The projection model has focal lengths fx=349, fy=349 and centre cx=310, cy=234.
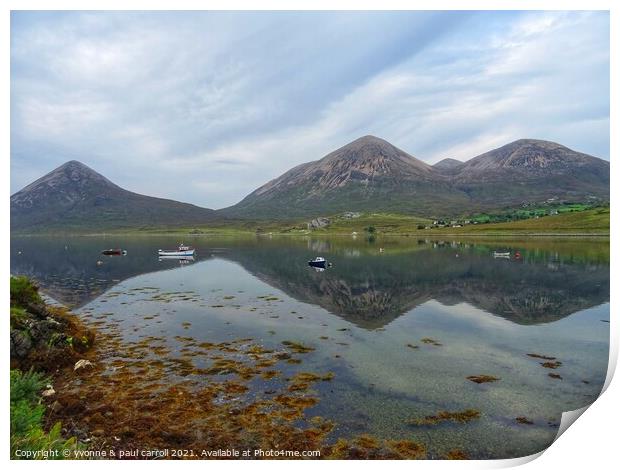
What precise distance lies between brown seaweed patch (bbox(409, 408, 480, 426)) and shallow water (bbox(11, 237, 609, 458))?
0.86 ft

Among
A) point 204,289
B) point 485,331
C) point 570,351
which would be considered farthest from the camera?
point 204,289

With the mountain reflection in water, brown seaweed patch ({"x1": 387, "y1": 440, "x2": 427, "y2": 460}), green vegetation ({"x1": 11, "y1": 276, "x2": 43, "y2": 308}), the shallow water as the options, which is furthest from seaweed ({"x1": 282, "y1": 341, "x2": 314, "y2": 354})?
green vegetation ({"x1": 11, "y1": 276, "x2": 43, "y2": 308})

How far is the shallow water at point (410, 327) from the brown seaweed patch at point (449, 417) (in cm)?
26

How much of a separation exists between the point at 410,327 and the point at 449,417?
1475 cm

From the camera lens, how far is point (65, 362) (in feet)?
62.8

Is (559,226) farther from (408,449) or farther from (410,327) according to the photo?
(408,449)

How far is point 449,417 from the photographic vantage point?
1422 centimetres

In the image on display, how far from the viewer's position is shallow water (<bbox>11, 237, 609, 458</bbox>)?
1462 centimetres

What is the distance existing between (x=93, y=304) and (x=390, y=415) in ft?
120

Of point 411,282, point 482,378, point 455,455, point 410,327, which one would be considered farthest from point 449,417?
point 411,282

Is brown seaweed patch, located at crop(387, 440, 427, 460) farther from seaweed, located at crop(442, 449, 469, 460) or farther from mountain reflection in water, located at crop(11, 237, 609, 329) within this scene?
mountain reflection in water, located at crop(11, 237, 609, 329)

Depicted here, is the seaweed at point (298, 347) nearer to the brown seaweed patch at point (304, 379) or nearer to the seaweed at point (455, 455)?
the brown seaweed patch at point (304, 379)
